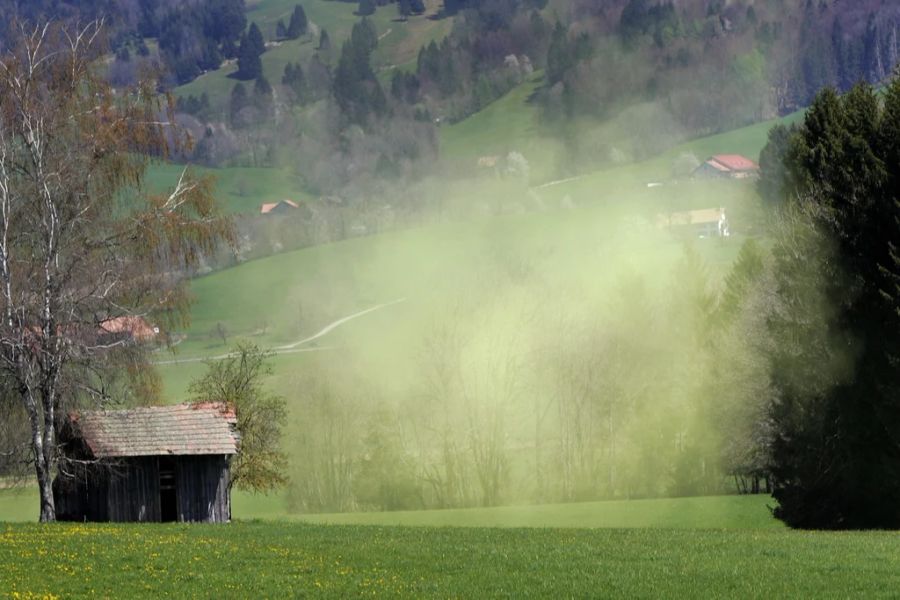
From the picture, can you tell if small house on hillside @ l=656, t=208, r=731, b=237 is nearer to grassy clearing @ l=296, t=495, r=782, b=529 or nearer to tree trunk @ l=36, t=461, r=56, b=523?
grassy clearing @ l=296, t=495, r=782, b=529

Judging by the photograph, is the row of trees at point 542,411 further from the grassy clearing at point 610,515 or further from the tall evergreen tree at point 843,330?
the tall evergreen tree at point 843,330

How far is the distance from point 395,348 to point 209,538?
3118 inches

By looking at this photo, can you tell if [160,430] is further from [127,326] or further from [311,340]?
[311,340]

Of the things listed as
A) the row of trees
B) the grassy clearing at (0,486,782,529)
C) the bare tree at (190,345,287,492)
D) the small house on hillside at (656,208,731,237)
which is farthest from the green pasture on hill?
the bare tree at (190,345,287,492)

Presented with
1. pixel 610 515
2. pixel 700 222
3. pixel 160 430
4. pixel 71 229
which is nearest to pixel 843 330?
pixel 610 515

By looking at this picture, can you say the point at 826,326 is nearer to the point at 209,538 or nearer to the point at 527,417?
the point at 209,538

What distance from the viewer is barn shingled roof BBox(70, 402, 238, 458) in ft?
138

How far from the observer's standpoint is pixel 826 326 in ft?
151

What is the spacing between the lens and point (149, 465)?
4391cm

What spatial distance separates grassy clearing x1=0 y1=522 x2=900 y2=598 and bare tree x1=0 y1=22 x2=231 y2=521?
15.2ft

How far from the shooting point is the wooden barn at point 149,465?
42.4 m

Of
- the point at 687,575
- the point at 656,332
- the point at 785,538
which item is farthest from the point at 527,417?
the point at 687,575

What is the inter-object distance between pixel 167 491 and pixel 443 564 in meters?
17.7

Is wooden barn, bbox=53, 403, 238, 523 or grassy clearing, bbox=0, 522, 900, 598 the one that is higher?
wooden barn, bbox=53, 403, 238, 523
